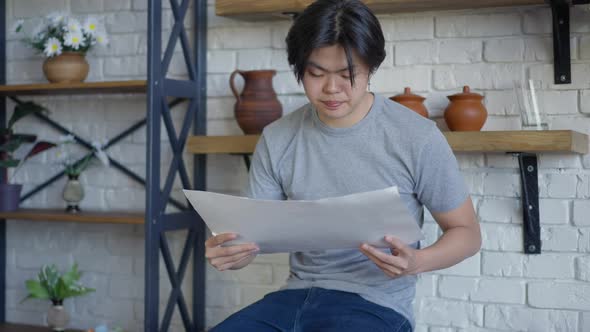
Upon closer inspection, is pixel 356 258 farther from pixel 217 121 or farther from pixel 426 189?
pixel 217 121

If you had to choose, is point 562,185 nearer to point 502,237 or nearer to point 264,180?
point 502,237

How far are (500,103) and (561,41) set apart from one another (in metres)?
0.26

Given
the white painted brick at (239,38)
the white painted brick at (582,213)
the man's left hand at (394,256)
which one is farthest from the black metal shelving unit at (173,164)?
the white painted brick at (582,213)

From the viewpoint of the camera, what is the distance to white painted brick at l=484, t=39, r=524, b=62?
2459 mm

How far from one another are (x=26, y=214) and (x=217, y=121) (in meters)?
0.77

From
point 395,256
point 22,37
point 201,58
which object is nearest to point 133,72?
point 201,58

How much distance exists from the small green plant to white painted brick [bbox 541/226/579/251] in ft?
5.28

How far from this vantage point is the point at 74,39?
2.81 meters

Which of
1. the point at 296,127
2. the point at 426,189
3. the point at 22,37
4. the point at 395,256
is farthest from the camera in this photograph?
the point at 22,37

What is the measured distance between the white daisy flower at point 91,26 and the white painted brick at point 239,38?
41 centimetres

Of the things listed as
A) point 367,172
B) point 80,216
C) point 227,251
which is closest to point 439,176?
point 367,172

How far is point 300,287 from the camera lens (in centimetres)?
195

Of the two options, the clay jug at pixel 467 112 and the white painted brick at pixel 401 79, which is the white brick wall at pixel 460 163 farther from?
the clay jug at pixel 467 112

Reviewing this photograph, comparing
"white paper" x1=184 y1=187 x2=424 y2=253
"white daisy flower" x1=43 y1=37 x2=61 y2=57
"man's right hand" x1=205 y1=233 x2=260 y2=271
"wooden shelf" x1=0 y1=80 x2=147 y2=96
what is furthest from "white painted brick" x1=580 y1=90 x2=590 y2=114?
"white daisy flower" x1=43 y1=37 x2=61 y2=57
